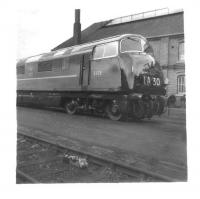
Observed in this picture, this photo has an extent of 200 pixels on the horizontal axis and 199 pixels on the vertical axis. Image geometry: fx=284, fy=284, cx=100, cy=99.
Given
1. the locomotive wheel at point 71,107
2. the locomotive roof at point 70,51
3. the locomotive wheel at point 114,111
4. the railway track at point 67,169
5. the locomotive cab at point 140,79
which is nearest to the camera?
the railway track at point 67,169

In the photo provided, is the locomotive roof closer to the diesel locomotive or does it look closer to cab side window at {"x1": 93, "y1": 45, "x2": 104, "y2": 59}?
the diesel locomotive

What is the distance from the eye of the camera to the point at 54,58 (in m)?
9.73

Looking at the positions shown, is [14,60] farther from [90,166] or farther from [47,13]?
[90,166]

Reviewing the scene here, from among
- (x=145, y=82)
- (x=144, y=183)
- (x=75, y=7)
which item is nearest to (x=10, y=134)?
(x=144, y=183)

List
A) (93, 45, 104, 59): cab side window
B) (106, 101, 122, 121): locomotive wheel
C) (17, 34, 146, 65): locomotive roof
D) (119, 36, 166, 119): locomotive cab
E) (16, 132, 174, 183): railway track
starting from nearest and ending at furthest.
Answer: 1. (16, 132, 174, 183): railway track
2. (119, 36, 166, 119): locomotive cab
3. (106, 101, 122, 121): locomotive wheel
4. (93, 45, 104, 59): cab side window
5. (17, 34, 146, 65): locomotive roof

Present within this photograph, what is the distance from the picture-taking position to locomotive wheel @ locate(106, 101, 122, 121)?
8.00 m

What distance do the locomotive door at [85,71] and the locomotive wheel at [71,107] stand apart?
684 millimetres

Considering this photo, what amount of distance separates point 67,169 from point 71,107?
4745mm

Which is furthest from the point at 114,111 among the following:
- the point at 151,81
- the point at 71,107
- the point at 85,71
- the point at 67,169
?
the point at 67,169

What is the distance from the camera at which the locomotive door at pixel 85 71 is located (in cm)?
860

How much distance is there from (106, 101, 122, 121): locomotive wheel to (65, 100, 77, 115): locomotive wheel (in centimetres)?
124

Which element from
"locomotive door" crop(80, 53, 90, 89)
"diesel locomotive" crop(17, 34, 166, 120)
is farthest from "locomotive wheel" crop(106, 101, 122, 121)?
"locomotive door" crop(80, 53, 90, 89)

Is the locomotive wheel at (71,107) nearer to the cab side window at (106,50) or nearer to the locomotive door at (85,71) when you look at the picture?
the locomotive door at (85,71)

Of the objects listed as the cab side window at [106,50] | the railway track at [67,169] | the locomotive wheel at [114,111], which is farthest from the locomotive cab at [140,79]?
the railway track at [67,169]
